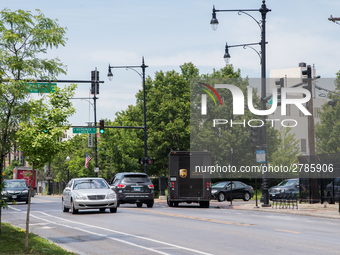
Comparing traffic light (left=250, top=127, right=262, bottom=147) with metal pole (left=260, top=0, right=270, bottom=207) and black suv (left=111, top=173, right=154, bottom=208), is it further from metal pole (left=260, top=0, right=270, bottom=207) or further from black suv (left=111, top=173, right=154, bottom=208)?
black suv (left=111, top=173, right=154, bottom=208)

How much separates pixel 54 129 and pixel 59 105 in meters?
0.77

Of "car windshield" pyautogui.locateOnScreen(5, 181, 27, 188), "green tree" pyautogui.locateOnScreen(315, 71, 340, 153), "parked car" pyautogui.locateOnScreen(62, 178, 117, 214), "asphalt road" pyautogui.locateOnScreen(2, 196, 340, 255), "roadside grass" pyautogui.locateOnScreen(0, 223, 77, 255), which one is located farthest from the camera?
"green tree" pyautogui.locateOnScreen(315, 71, 340, 153)

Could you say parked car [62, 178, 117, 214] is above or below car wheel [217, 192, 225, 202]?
above

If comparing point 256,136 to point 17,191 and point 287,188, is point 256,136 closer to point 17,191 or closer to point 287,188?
point 287,188

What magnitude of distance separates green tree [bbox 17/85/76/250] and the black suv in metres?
Result: 15.7

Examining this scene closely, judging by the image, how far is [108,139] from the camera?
52.6 metres

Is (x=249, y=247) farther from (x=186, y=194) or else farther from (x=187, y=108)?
(x=187, y=108)

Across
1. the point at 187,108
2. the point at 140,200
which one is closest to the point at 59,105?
the point at 140,200

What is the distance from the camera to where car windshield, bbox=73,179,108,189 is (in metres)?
22.8

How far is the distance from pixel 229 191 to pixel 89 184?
1558 centimetres

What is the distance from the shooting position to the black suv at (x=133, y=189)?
2689 centimetres

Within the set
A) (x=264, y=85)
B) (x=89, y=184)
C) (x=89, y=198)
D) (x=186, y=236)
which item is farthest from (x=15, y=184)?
(x=186, y=236)

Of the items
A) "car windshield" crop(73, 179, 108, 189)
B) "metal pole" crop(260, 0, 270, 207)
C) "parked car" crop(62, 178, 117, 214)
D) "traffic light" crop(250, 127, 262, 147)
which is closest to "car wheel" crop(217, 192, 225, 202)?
"metal pole" crop(260, 0, 270, 207)

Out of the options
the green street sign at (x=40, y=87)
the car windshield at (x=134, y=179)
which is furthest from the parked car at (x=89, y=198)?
the green street sign at (x=40, y=87)
